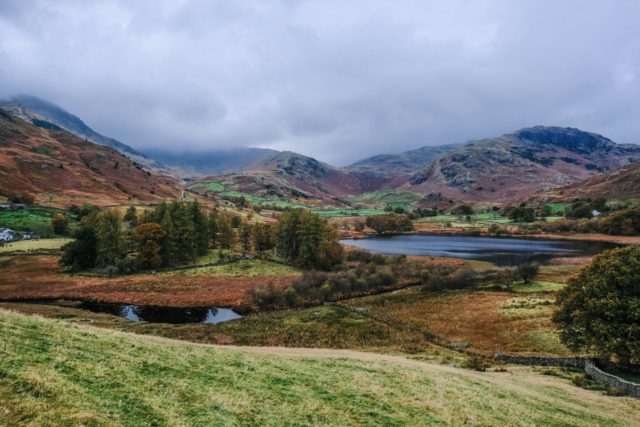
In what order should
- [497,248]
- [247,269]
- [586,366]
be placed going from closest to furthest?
[586,366] < [247,269] < [497,248]

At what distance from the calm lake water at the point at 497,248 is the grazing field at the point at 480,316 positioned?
1935 inches

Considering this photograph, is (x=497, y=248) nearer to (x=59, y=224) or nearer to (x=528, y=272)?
(x=528, y=272)

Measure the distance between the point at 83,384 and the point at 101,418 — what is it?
322 cm

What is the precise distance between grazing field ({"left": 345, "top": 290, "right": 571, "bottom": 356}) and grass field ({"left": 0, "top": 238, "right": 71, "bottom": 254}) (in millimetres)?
94330

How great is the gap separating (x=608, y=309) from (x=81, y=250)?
107 meters

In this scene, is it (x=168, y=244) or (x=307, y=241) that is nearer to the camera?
(x=168, y=244)

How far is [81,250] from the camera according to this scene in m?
96.9

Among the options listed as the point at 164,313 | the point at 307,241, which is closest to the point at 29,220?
the point at 164,313

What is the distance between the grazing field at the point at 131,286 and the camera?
251 ft

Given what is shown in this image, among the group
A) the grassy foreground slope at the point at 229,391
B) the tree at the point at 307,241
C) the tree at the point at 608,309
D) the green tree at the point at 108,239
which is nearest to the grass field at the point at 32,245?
the green tree at the point at 108,239

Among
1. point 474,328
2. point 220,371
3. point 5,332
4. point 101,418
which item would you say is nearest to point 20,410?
point 101,418

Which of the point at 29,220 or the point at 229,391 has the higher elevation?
the point at 29,220

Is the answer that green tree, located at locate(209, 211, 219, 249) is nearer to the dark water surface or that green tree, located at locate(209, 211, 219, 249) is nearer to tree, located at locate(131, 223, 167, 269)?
tree, located at locate(131, 223, 167, 269)

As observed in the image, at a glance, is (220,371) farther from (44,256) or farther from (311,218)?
(44,256)
